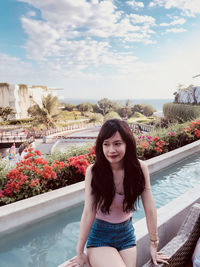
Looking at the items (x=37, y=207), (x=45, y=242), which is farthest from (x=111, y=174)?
(x=37, y=207)

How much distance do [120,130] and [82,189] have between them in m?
2.35

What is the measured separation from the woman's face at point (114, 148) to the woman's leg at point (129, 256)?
0.55 m

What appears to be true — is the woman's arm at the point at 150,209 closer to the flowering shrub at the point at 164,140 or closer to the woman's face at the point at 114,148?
the woman's face at the point at 114,148

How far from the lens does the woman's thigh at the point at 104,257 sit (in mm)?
1132

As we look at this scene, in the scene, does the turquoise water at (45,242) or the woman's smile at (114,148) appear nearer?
the woman's smile at (114,148)

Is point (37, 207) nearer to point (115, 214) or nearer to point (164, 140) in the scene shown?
point (115, 214)

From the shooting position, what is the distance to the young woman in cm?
121

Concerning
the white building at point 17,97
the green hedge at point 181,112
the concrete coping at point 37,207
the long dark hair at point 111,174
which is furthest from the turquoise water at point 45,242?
the white building at point 17,97

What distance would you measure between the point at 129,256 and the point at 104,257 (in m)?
0.17

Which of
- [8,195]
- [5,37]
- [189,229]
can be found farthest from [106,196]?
[5,37]

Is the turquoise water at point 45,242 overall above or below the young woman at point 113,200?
below

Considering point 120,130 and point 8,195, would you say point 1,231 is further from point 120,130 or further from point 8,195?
point 120,130

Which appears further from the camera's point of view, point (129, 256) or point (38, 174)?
point (38, 174)

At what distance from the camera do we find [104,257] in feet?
3.86
